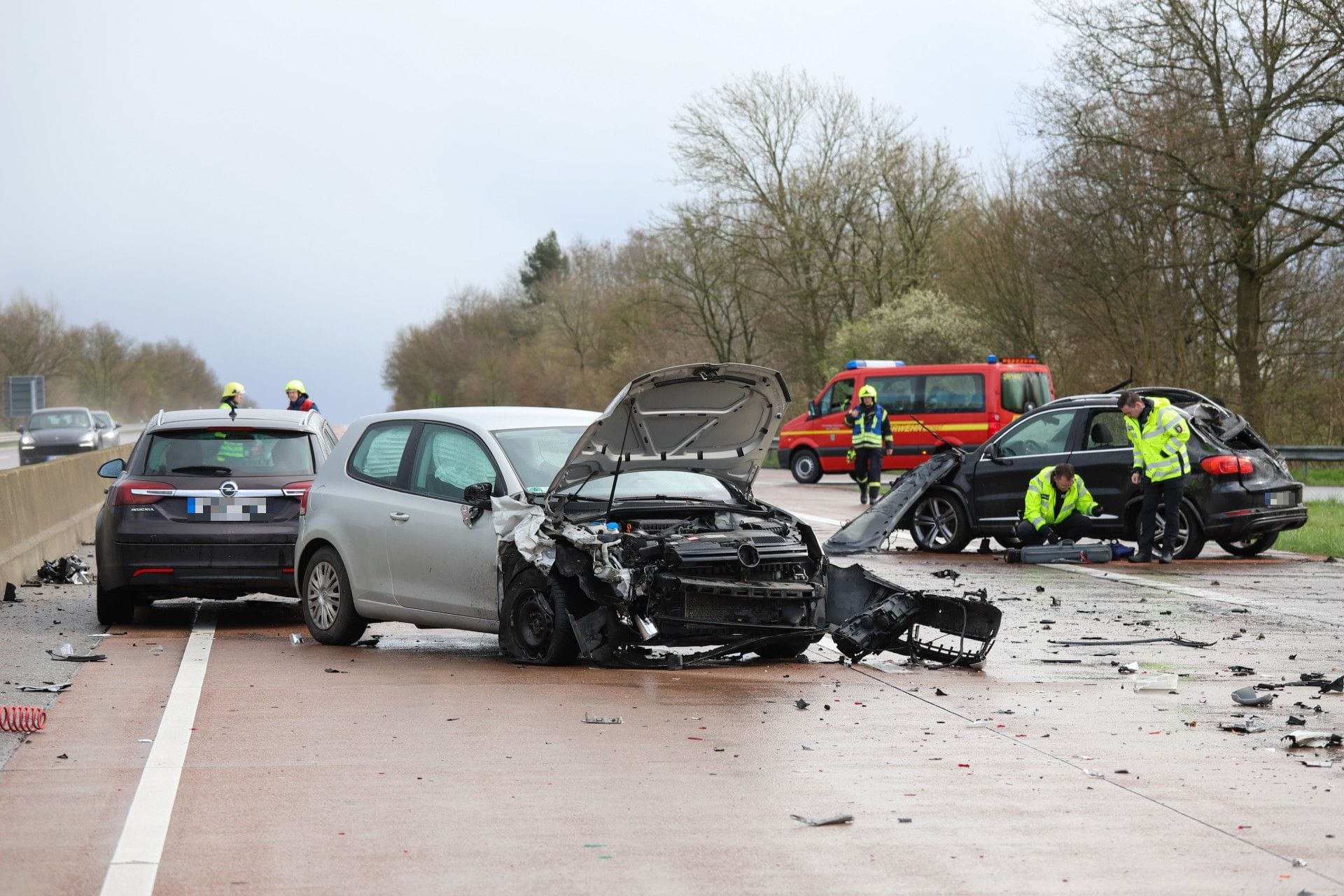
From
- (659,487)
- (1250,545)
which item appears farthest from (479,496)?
(1250,545)

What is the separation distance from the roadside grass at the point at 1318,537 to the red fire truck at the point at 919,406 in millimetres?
10953

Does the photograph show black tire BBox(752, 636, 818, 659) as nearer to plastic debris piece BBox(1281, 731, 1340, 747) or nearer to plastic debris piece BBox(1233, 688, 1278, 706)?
plastic debris piece BBox(1233, 688, 1278, 706)

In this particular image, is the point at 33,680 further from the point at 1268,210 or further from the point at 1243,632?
the point at 1268,210

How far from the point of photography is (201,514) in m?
11.9

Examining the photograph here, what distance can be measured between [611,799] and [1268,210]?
28927 millimetres

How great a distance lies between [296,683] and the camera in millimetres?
9203

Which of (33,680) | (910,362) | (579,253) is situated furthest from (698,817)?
(579,253)

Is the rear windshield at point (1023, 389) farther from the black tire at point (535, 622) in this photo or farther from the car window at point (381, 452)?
the black tire at point (535, 622)

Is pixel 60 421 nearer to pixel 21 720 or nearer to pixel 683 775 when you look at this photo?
pixel 21 720

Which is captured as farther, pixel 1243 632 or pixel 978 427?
pixel 978 427

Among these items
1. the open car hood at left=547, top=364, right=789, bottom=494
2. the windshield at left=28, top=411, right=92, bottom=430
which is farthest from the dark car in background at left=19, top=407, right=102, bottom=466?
the open car hood at left=547, top=364, right=789, bottom=494

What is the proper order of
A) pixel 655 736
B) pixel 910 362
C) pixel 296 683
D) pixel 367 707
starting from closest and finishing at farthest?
pixel 655 736, pixel 367 707, pixel 296 683, pixel 910 362

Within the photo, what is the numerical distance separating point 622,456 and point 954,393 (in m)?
24.5

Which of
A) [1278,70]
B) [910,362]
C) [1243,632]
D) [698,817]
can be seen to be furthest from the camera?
[910,362]
